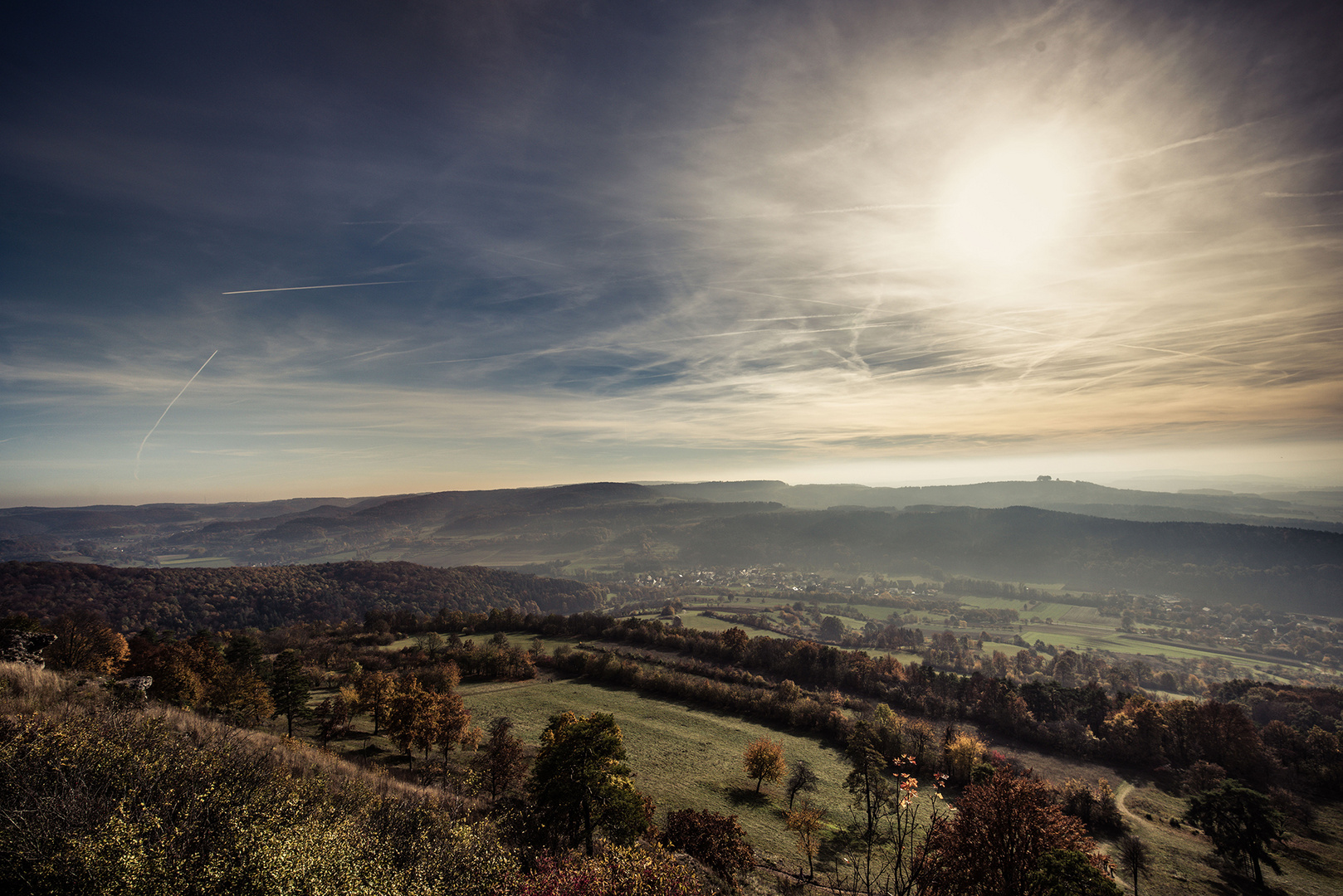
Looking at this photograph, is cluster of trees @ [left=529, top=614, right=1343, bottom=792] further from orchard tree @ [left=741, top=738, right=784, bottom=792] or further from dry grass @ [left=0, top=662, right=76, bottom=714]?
dry grass @ [left=0, top=662, right=76, bottom=714]

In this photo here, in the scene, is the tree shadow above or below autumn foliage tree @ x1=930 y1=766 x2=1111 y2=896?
below

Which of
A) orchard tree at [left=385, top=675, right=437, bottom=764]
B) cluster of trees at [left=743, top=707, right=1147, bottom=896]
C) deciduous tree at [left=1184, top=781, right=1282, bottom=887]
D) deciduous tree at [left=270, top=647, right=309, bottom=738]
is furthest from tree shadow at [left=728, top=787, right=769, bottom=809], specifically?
deciduous tree at [left=270, top=647, right=309, bottom=738]

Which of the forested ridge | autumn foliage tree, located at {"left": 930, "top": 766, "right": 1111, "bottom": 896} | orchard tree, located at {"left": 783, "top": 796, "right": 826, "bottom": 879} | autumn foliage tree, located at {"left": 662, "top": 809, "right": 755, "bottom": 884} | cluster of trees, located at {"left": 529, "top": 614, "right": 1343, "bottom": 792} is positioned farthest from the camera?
the forested ridge

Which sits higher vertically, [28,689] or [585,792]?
[28,689]

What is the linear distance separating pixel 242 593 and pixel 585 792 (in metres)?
179

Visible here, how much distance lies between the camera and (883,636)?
142m

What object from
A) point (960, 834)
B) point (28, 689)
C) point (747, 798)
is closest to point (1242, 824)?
point (960, 834)

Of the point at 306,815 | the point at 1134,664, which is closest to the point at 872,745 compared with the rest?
the point at 306,815

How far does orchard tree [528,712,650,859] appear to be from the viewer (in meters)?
23.4

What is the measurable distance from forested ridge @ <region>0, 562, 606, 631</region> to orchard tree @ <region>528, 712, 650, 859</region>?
316 ft

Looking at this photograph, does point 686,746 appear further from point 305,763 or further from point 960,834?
point 305,763

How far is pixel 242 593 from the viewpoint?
144750 millimetres

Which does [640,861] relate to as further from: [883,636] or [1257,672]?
[1257,672]

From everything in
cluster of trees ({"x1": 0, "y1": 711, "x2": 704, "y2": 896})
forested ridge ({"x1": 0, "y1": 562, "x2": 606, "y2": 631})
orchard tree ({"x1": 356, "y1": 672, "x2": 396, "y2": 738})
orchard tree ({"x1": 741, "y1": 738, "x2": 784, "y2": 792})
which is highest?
cluster of trees ({"x1": 0, "y1": 711, "x2": 704, "y2": 896})
